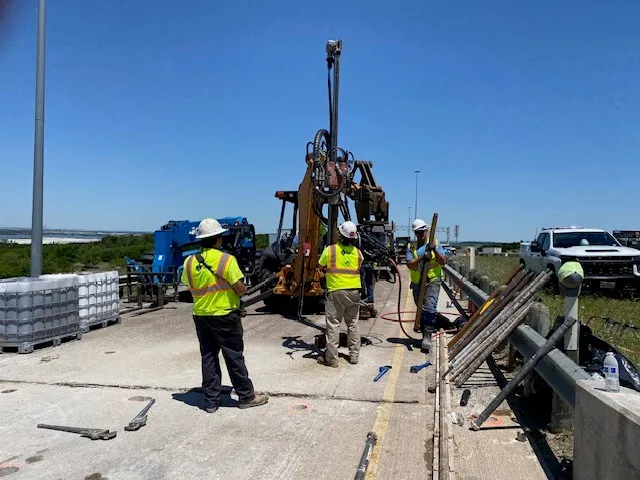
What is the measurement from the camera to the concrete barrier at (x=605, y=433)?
2.85 meters

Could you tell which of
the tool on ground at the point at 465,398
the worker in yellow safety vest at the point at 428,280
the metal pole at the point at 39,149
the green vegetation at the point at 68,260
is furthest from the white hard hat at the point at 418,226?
the green vegetation at the point at 68,260

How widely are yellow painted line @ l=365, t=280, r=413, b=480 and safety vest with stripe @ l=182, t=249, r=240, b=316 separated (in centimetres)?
188

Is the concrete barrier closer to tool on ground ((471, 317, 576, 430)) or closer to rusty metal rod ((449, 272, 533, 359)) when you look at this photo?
tool on ground ((471, 317, 576, 430))

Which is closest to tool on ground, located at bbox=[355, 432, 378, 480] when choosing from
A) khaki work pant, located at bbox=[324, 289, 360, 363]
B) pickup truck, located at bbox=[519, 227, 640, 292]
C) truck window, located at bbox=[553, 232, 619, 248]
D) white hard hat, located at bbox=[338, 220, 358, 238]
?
khaki work pant, located at bbox=[324, 289, 360, 363]

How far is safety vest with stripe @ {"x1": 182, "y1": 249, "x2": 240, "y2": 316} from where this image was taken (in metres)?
5.68

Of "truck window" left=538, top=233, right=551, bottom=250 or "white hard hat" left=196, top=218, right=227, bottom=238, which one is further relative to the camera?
"truck window" left=538, top=233, right=551, bottom=250

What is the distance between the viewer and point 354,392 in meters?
6.14

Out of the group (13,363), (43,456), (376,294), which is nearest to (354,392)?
(43,456)

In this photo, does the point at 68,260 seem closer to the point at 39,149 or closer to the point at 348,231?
the point at 39,149

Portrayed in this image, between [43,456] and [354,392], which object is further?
[354,392]

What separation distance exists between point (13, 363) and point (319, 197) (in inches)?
213

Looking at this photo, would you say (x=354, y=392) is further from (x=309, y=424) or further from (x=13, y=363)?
(x=13, y=363)

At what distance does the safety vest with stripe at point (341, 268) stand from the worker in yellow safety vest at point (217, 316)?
1.99 metres

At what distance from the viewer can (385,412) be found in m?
5.47
